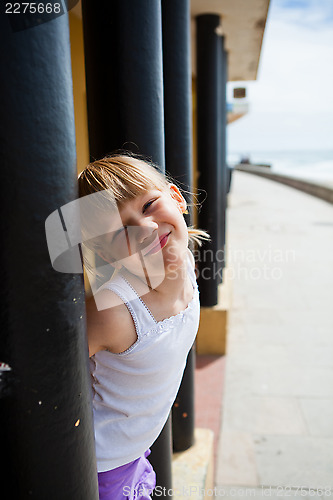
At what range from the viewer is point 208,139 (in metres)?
4.37

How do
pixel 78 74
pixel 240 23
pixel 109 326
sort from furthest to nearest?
pixel 240 23 < pixel 78 74 < pixel 109 326

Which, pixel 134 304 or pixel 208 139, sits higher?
pixel 208 139

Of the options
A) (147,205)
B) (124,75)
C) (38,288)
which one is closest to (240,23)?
(124,75)

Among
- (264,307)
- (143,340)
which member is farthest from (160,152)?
(264,307)

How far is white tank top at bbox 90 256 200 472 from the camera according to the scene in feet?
3.68

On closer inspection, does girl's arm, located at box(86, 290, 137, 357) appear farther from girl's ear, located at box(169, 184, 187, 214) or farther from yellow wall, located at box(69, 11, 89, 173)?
yellow wall, located at box(69, 11, 89, 173)

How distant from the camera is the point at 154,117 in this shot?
130 cm

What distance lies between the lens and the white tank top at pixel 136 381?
3.68 feet

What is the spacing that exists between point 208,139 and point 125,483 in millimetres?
3581

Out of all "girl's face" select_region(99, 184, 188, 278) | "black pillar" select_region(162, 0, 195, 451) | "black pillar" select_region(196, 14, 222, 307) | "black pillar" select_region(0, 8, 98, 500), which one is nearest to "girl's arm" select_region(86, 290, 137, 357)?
"girl's face" select_region(99, 184, 188, 278)

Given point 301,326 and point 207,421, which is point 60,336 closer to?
point 207,421

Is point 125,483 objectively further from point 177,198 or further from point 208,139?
point 208,139

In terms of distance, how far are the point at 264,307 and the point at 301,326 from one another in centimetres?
73

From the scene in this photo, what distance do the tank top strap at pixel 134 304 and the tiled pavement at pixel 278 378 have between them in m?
2.15
